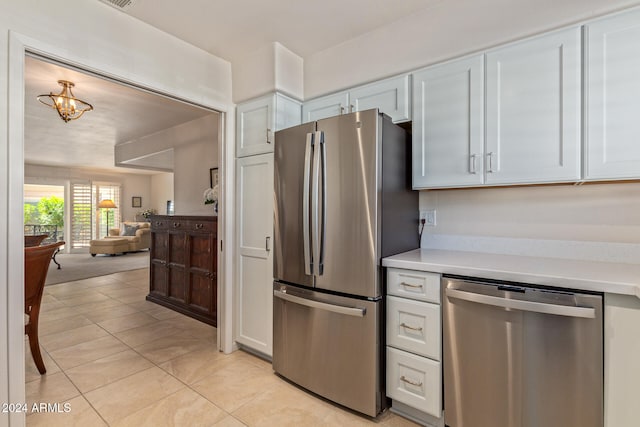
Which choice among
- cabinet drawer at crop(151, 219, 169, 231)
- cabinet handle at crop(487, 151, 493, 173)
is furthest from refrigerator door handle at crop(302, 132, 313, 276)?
cabinet drawer at crop(151, 219, 169, 231)

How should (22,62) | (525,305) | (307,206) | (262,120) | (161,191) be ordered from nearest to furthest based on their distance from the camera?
(525,305)
(22,62)
(307,206)
(262,120)
(161,191)

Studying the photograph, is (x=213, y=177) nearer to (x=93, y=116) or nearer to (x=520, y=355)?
(x=93, y=116)

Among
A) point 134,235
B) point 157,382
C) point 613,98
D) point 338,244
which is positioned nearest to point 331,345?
point 338,244

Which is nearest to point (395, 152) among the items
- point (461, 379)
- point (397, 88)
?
point (397, 88)

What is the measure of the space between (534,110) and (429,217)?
3.08 feet

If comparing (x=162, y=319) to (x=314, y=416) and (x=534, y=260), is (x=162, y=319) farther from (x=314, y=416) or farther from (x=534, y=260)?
(x=534, y=260)

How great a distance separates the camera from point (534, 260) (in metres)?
1.80

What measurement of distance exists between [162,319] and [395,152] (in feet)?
10.4

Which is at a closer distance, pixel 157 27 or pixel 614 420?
pixel 614 420

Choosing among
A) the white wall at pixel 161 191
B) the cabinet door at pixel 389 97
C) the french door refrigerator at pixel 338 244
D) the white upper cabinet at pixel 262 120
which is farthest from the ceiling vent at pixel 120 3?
the white wall at pixel 161 191

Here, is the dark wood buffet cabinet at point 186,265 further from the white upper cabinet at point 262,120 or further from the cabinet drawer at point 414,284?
the cabinet drawer at point 414,284

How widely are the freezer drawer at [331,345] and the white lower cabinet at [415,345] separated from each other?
3.6 inches

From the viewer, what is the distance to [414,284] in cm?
176

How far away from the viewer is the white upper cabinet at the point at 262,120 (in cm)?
247
